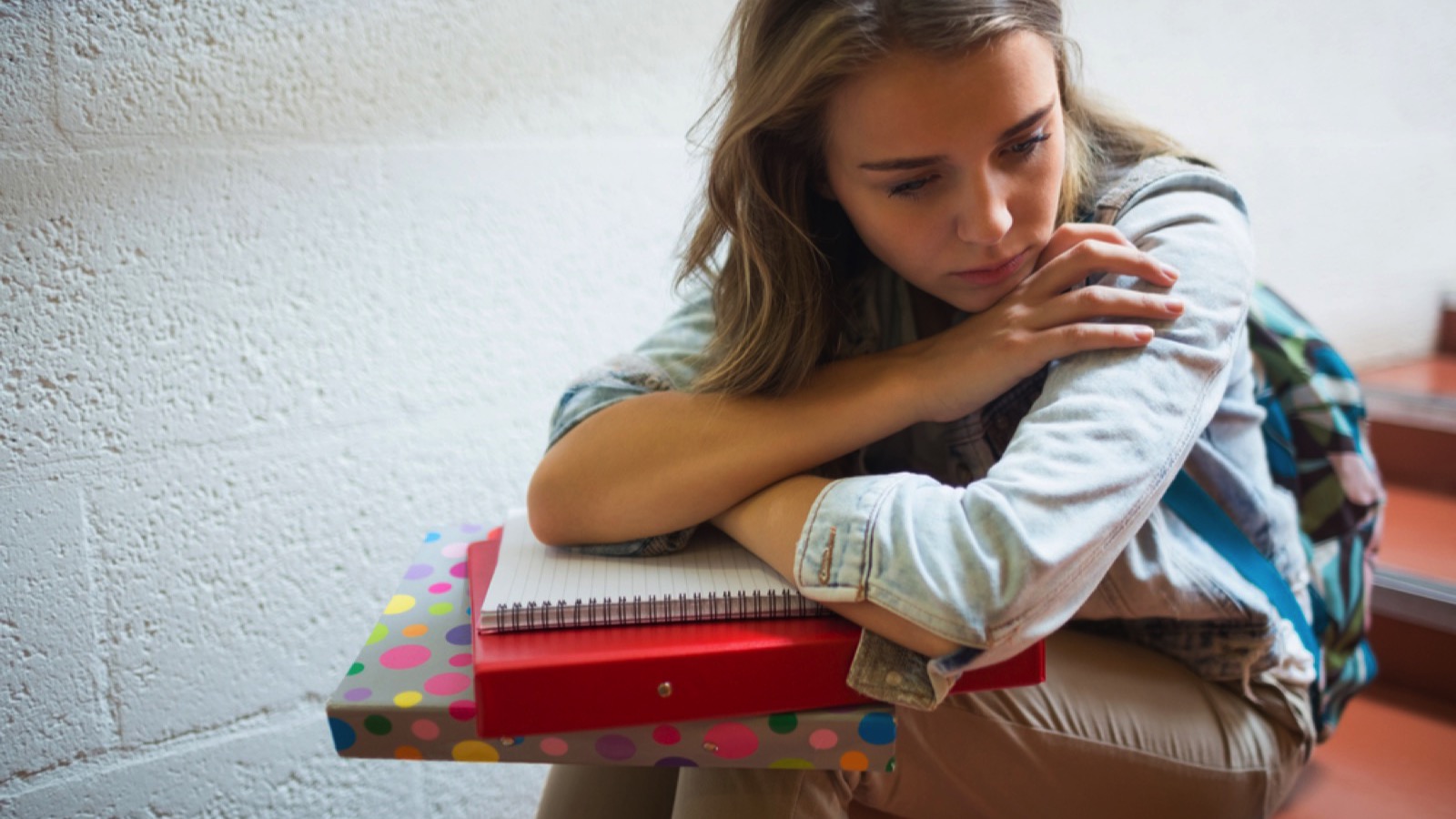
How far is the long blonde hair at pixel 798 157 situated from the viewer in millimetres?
717

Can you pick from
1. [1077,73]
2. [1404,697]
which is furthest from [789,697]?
[1404,697]

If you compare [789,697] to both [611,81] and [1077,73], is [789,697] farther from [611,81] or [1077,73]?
[611,81]

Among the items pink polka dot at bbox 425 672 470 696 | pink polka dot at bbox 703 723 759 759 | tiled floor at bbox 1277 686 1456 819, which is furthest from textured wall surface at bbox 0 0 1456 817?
tiled floor at bbox 1277 686 1456 819

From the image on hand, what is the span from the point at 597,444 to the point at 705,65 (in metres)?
0.70

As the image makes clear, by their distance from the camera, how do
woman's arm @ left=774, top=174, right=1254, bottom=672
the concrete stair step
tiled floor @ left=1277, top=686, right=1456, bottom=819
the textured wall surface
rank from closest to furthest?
woman's arm @ left=774, top=174, right=1254, bottom=672
the textured wall surface
tiled floor @ left=1277, top=686, right=1456, bottom=819
the concrete stair step

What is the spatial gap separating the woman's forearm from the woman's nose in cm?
12

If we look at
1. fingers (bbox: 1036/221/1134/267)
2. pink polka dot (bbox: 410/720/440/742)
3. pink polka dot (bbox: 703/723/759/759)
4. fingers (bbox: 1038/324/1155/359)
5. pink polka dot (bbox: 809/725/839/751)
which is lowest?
pink polka dot (bbox: 809/725/839/751)

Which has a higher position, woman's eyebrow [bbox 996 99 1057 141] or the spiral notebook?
woman's eyebrow [bbox 996 99 1057 141]

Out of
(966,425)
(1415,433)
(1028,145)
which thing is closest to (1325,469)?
(966,425)

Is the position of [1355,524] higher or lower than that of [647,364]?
lower

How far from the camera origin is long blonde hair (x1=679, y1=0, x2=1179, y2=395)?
72cm

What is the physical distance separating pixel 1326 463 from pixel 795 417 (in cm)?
59

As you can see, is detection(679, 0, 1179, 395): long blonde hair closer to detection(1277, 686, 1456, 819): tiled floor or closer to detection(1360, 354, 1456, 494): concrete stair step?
detection(1277, 686, 1456, 819): tiled floor

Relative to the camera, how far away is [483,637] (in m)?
0.66
